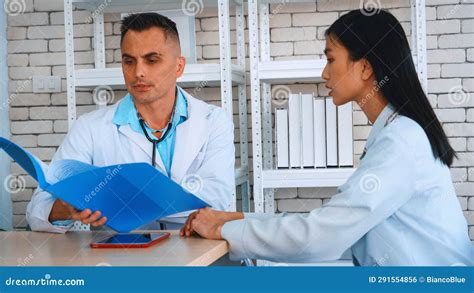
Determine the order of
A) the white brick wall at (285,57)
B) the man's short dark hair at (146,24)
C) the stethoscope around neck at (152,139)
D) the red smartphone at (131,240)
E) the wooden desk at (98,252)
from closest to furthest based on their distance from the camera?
the wooden desk at (98,252) → the red smartphone at (131,240) → the stethoscope around neck at (152,139) → the man's short dark hair at (146,24) → the white brick wall at (285,57)

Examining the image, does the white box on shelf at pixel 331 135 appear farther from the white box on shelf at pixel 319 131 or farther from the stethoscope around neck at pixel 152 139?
the stethoscope around neck at pixel 152 139

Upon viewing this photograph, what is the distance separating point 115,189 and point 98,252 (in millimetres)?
123

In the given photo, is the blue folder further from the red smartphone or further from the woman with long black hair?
the woman with long black hair

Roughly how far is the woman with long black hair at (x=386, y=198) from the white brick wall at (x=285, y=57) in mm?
1710

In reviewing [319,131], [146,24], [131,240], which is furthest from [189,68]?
[131,240]

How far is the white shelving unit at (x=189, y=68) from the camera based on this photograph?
279cm

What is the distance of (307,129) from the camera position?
284cm

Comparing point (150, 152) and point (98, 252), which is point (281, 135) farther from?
point (98, 252)

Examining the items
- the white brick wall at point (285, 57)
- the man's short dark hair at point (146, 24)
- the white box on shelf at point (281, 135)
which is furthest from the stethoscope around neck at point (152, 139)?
the white brick wall at point (285, 57)

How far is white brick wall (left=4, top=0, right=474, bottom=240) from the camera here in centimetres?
305

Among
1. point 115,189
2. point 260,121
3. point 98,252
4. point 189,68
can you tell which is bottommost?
point 98,252

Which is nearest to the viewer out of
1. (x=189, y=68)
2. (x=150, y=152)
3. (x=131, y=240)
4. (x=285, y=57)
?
(x=131, y=240)

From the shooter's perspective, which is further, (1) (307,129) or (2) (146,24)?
(1) (307,129)
